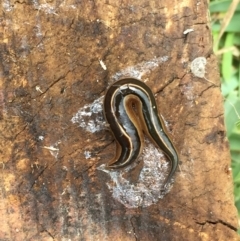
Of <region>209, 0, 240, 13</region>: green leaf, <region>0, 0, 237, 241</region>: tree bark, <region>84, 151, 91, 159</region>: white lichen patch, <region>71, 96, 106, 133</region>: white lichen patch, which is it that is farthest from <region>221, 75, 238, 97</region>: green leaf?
<region>84, 151, 91, 159</region>: white lichen patch

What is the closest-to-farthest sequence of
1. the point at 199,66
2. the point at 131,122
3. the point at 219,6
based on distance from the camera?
the point at 199,66, the point at 131,122, the point at 219,6

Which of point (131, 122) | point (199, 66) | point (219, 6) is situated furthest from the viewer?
point (219, 6)

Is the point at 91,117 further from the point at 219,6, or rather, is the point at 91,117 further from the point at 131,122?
the point at 219,6

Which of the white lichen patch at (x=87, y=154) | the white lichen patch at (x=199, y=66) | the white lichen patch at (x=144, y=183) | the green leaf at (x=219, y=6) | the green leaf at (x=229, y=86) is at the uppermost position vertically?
the green leaf at (x=219, y=6)

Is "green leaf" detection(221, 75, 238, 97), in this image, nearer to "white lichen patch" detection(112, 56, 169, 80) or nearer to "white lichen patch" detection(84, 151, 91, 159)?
"white lichen patch" detection(112, 56, 169, 80)

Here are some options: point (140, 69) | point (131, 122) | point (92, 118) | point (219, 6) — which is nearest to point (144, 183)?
point (131, 122)

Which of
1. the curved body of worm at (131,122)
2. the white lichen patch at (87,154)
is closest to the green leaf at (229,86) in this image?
the curved body of worm at (131,122)

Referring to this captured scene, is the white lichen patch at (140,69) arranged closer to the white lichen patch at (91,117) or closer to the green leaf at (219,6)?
the white lichen patch at (91,117)

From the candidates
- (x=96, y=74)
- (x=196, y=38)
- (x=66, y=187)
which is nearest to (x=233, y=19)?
(x=196, y=38)
